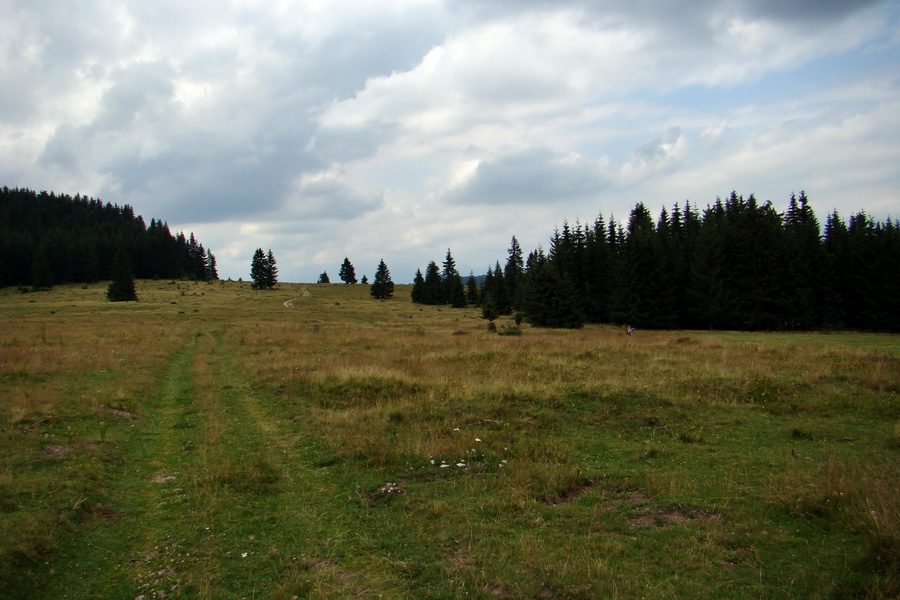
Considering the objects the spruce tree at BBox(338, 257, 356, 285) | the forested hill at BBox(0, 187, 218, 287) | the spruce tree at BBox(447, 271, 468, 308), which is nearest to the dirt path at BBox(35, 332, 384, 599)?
the spruce tree at BBox(447, 271, 468, 308)

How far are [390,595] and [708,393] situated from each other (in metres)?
12.3

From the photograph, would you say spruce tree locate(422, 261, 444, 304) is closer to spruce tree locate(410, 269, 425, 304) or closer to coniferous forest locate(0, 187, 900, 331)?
spruce tree locate(410, 269, 425, 304)

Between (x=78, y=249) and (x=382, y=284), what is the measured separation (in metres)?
74.6

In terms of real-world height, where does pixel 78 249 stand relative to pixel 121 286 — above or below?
above

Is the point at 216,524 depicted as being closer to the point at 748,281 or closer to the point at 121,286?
the point at 748,281

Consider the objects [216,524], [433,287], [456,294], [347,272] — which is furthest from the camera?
[347,272]

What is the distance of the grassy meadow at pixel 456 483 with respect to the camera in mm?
5133

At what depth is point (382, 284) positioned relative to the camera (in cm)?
11331

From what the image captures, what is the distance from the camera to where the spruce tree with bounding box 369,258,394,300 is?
11338 cm

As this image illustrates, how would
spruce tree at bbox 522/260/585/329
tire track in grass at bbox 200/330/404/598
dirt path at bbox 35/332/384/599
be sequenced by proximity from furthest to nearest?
spruce tree at bbox 522/260/585/329 → dirt path at bbox 35/332/384/599 → tire track in grass at bbox 200/330/404/598

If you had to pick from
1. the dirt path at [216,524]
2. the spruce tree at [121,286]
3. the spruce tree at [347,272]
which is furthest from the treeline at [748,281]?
the spruce tree at [347,272]

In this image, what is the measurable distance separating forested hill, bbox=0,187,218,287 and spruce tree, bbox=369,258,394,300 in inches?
2072

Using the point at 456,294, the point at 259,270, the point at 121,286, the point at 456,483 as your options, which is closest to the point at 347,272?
the point at 259,270

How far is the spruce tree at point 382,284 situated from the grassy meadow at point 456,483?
96008 millimetres
